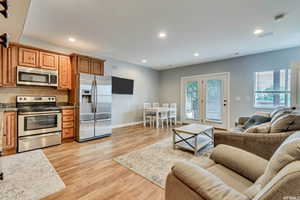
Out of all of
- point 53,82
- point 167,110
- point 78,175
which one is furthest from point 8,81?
point 167,110

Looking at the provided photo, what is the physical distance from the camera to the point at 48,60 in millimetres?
3607

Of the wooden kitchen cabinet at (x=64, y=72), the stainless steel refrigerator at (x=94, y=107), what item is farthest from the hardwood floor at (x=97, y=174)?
the wooden kitchen cabinet at (x=64, y=72)

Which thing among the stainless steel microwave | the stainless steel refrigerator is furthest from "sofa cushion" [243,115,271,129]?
the stainless steel microwave

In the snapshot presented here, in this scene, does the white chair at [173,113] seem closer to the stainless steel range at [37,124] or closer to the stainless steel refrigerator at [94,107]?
the stainless steel refrigerator at [94,107]

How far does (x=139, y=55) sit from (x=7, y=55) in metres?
3.29

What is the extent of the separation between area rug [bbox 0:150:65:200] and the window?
18.1 ft

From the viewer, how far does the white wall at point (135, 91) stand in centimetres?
540

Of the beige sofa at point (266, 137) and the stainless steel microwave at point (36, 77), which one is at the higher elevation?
the stainless steel microwave at point (36, 77)

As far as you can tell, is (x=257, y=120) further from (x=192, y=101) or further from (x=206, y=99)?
(x=192, y=101)

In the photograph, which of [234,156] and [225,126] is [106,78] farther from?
[225,126]

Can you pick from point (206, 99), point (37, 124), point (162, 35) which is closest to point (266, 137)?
point (162, 35)

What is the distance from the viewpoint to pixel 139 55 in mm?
4840

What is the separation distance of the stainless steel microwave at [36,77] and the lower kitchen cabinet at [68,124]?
778 millimetres

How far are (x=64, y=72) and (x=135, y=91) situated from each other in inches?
113
